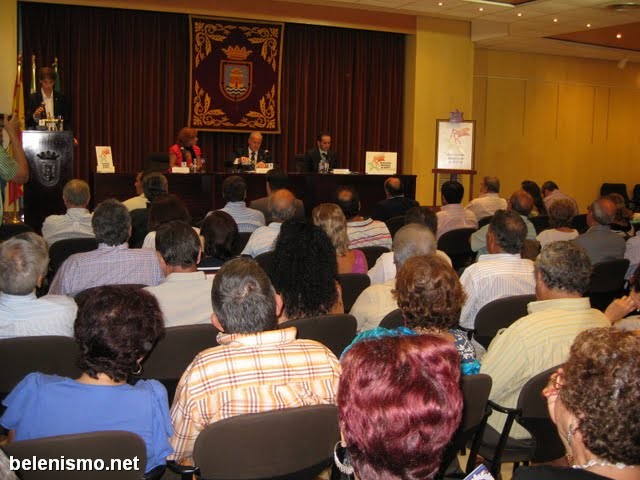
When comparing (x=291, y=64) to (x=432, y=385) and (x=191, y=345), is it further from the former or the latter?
(x=432, y=385)

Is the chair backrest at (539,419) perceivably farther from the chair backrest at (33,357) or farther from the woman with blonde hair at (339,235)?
the woman with blonde hair at (339,235)

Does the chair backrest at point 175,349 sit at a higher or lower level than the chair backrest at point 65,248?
lower

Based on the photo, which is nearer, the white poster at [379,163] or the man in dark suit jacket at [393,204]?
the man in dark suit jacket at [393,204]

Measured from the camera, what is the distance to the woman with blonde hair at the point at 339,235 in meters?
4.37

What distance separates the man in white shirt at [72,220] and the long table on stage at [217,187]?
3.64 m

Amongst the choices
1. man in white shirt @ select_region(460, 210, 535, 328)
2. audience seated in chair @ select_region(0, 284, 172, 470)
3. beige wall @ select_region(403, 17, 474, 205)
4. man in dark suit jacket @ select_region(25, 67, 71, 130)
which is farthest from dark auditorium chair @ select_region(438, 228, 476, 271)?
beige wall @ select_region(403, 17, 474, 205)

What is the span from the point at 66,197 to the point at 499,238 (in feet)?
10.8

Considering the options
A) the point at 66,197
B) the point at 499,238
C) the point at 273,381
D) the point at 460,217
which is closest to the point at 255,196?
the point at 460,217

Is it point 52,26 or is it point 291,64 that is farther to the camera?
point 291,64

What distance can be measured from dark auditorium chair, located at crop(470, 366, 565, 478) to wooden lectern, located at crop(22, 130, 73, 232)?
621cm

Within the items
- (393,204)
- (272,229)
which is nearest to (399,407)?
(272,229)

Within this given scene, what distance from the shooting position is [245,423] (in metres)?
1.82

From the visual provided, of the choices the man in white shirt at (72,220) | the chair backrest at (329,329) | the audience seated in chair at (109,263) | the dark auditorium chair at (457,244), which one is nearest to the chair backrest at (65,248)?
the man in white shirt at (72,220)

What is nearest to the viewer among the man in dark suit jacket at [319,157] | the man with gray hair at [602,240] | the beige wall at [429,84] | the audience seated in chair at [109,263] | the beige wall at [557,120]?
the audience seated in chair at [109,263]
